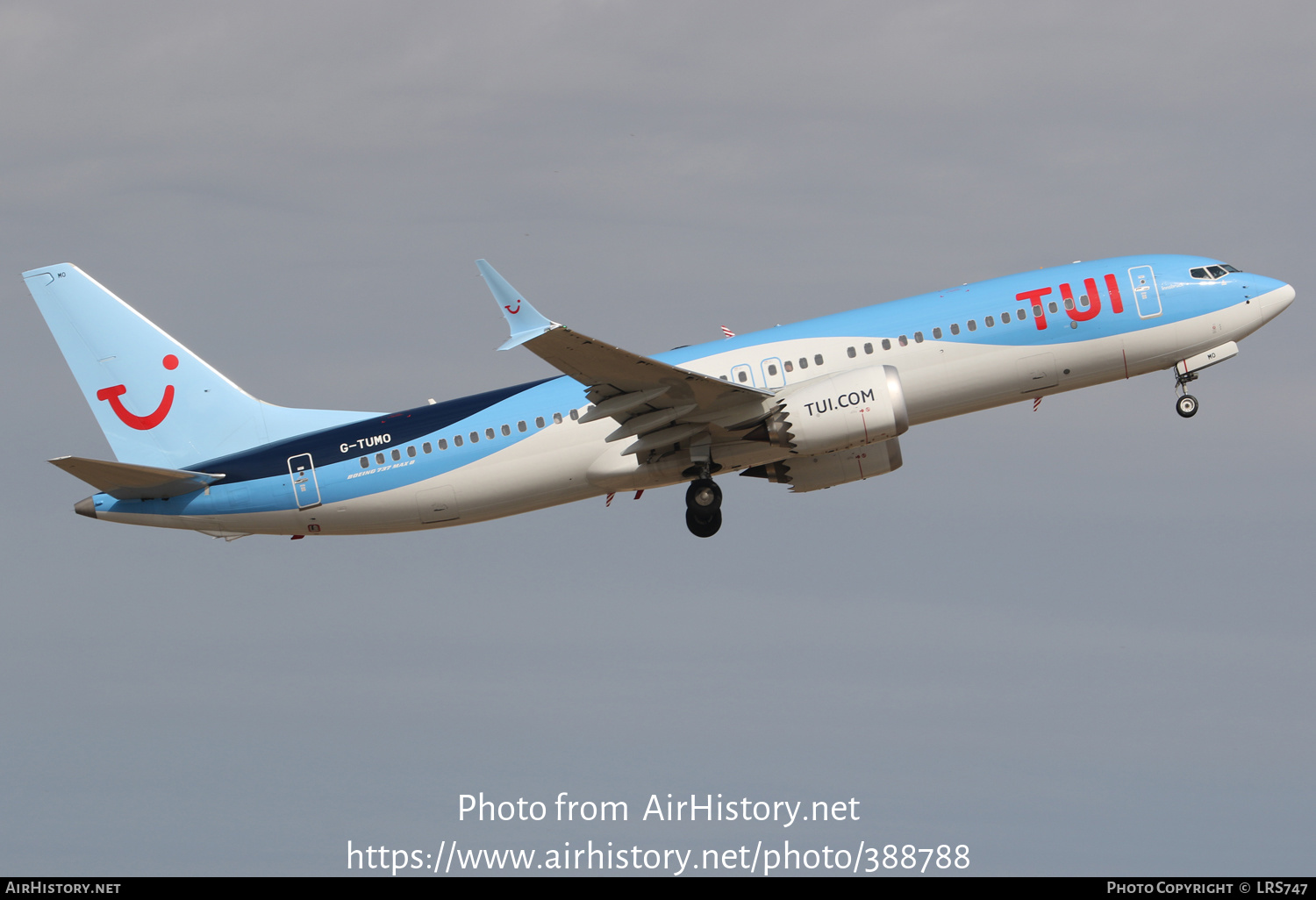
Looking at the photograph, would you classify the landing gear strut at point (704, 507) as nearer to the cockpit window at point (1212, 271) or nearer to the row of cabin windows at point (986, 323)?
the row of cabin windows at point (986, 323)

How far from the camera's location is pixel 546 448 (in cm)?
3828

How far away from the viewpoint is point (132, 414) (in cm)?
4159

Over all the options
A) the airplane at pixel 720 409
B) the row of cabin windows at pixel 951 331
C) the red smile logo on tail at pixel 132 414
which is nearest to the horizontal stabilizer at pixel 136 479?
the airplane at pixel 720 409

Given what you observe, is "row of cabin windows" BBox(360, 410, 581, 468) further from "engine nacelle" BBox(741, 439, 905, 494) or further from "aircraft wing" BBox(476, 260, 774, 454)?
"engine nacelle" BBox(741, 439, 905, 494)

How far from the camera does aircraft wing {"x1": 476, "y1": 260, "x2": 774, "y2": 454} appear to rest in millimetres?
34312

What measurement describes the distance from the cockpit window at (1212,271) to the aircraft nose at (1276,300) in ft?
3.84

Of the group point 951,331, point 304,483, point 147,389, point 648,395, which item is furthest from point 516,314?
point 147,389

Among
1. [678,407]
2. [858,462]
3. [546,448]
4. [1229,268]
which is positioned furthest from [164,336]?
[1229,268]

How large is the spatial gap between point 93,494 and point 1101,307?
94.1 ft

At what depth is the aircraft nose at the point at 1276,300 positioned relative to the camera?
3875 cm

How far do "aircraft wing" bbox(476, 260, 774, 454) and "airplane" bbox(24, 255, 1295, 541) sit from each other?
3.0 inches

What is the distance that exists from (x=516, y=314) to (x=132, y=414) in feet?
52.1

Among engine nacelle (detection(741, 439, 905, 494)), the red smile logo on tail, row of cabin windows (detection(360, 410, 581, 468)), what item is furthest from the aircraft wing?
the red smile logo on tail

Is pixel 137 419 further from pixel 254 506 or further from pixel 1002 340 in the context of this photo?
pixel 1002 340
